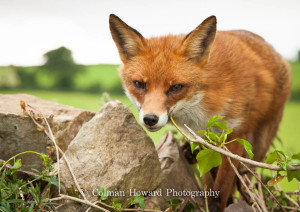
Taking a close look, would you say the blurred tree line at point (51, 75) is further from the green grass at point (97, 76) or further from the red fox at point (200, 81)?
the red fox at point (200, 81)

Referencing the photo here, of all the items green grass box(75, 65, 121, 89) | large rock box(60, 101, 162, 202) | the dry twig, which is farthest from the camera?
green grass box(75, 65, 121, 89)

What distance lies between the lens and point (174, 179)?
134 inches

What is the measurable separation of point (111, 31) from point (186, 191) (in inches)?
68.9

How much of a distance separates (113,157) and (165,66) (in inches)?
36.2

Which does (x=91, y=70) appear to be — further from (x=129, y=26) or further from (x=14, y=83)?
(x=129, y=26)

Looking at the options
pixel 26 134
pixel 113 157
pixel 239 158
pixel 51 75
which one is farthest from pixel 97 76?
pixel 239 158

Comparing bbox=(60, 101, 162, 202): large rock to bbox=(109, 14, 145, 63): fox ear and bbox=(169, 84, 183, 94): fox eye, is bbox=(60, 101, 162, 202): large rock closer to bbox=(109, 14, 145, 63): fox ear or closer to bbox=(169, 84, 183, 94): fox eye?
bbox=(169, 84, 183, 94): fox eye

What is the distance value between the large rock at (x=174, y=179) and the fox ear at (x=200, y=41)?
1.11m

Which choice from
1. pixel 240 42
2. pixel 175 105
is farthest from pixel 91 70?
pixel 175 105

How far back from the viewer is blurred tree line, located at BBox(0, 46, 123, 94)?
812cm

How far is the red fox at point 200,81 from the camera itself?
2.87 meters

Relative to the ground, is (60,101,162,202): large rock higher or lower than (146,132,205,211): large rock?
higher

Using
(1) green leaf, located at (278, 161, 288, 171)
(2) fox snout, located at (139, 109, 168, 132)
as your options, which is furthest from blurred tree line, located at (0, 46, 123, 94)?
(1) green leaf, located at (278, 161, 288, 171)

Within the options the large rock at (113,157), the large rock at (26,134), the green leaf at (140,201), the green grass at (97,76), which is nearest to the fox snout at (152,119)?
the large rock at (113,157)
